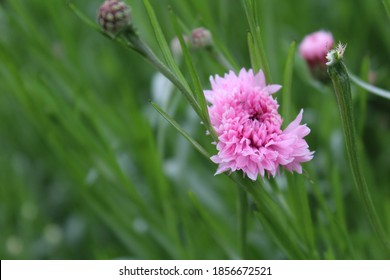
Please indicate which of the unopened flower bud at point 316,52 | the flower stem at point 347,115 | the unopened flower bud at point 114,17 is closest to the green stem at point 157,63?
the unopened flower bud at point 114,17

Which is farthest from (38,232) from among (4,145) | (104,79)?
(104,79)

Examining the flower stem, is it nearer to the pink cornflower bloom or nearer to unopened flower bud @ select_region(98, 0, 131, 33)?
the pink cornflower bloom

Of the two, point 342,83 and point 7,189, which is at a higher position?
point 7,189

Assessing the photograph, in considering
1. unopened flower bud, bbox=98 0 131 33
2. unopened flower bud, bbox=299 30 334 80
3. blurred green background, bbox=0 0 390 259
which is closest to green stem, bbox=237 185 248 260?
blurred green background, bbox=0 0 390 259

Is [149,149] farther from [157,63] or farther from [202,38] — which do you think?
[157,63]

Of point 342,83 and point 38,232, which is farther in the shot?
point 38,232

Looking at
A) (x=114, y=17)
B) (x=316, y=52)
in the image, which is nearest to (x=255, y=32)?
(x=114, y=17)
